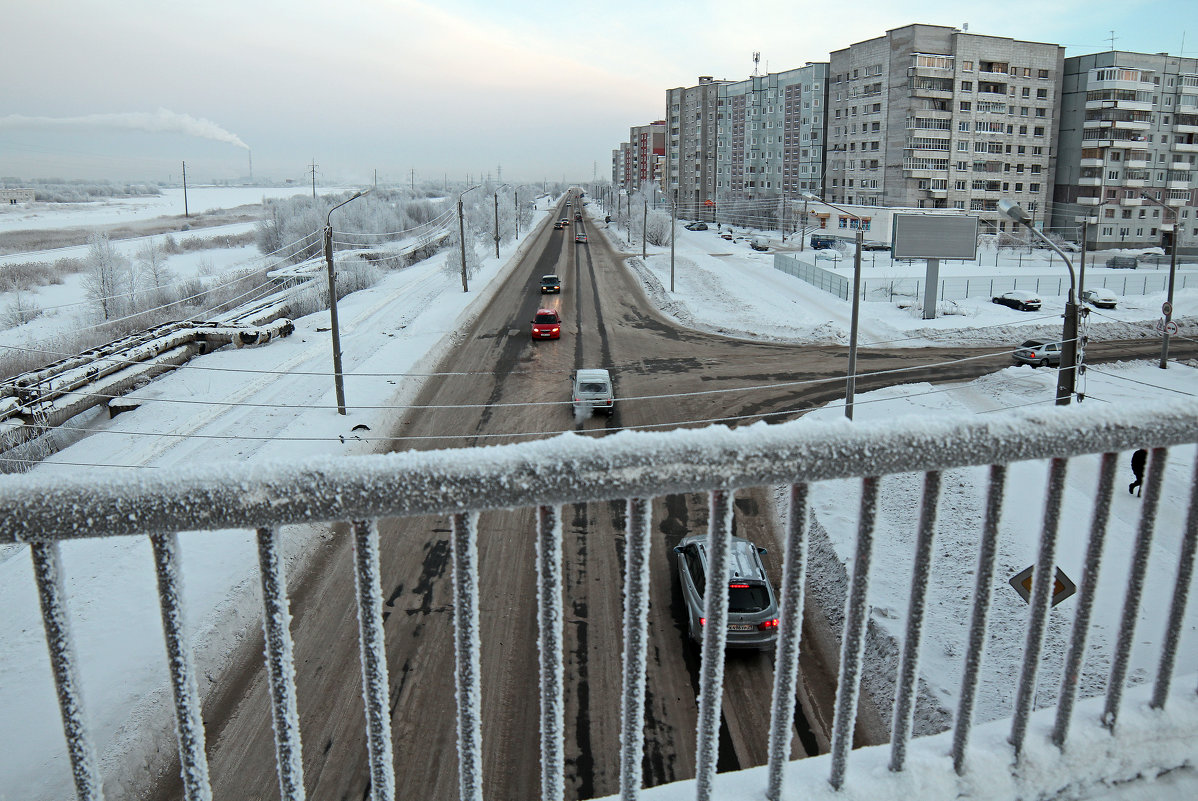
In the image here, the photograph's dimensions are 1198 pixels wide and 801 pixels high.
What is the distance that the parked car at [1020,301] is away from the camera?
36125 mm

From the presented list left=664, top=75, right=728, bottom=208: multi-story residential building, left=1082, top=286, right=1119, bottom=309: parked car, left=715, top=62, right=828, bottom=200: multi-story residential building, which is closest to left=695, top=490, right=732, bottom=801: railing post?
left=1082, top=286, right=1119, bottom=309: parked car

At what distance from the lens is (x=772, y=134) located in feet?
292

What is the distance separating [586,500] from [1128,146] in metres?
77.5

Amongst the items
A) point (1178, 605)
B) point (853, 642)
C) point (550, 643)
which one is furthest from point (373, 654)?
point (1178, 605)

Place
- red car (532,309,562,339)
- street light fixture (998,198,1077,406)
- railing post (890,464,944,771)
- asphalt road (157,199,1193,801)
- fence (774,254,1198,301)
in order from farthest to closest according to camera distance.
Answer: fence (774,254,1198,301), red car (532,309,562,339), street light fixture (998,198,1077,406), asphalt road (157,199,1193,801), railing post (890,464,944,771)

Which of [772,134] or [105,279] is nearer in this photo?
[105,279]

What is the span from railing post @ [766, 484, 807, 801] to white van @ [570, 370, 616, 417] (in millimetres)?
18824

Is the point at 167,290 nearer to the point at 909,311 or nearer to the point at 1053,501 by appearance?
the point at 909,311

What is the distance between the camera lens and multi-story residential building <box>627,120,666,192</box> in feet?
454

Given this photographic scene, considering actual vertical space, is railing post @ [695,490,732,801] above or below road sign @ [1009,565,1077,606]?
above

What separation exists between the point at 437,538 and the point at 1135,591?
12739mm

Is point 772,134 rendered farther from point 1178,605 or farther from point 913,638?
point 913,638

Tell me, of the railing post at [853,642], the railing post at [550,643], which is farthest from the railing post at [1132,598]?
the railing post at [550,643]

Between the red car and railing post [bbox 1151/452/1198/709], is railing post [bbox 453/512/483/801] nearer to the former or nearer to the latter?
railing post [bbox 1151/452/1198/709]
